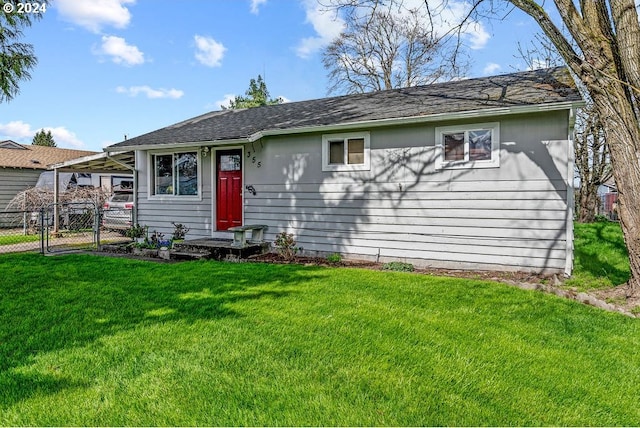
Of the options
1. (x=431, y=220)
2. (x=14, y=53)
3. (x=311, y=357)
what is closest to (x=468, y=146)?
(x=431, y=220)

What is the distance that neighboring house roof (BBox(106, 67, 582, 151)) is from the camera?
23.3 ft

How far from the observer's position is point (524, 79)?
8602 mm

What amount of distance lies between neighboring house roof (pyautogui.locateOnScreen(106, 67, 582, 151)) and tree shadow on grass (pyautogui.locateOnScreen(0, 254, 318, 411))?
333 centimetres

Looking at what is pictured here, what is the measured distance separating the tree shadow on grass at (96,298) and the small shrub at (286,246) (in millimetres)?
1160

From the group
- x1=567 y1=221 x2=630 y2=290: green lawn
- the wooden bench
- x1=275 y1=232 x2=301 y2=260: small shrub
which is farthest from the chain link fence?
x1=567 y1=221 x2=630 y2=290: green lawn

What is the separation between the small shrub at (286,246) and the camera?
8.74 m

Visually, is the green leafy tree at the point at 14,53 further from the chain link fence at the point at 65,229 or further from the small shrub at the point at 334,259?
the small shrub at the point at 334,259

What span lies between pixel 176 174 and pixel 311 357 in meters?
8.57

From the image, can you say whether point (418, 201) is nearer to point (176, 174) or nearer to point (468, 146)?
point (468, 146)

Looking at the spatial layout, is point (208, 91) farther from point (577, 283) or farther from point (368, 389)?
point (368, 389)

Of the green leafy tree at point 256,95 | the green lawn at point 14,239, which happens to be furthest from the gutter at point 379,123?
the green leafy tree at point 256,95

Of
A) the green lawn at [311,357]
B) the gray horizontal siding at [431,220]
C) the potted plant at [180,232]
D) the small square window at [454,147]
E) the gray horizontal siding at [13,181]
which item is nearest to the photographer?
the green lawn at [311,357]

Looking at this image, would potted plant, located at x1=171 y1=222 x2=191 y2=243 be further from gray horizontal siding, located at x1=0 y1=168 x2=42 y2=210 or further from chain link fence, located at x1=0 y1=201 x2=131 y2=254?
gray horizontal siding, located at x1=0 y1=168 x2=42 y2=210

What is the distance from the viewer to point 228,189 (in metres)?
10.0
